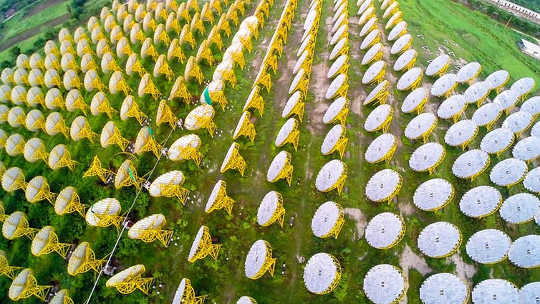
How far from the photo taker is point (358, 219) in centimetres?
4003

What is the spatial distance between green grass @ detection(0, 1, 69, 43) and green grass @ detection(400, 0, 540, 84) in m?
109

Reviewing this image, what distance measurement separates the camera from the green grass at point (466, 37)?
66250 millimetres

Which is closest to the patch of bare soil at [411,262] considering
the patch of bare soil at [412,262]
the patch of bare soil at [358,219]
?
the patch of bare soil at [412,262]

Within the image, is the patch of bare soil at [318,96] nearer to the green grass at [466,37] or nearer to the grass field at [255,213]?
the grass field at [255,213]

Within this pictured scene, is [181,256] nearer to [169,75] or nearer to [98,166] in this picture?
[98,166]

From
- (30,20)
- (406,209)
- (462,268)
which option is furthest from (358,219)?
(30,20)

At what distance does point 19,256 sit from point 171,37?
51.7m

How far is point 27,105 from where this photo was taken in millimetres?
61469

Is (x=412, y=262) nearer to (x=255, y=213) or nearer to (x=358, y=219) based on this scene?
(x=358, y=219)

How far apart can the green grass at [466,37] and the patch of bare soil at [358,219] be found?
38127 millimetres

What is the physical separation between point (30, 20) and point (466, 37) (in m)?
135

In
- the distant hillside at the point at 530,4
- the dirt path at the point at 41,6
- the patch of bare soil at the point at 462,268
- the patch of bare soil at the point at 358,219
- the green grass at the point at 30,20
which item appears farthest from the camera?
the dirt path at the point at 41,6

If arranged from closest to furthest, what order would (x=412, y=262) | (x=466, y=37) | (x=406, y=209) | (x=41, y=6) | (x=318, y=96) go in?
(x=412, y=262)
(x=406, y=209)
(x=318, y=96)
(x=466, y=37)
(x=41, y=6)

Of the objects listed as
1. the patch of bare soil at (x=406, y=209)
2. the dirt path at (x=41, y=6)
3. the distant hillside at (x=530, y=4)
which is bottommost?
the patch of bare soil at (x=406, y=209)
